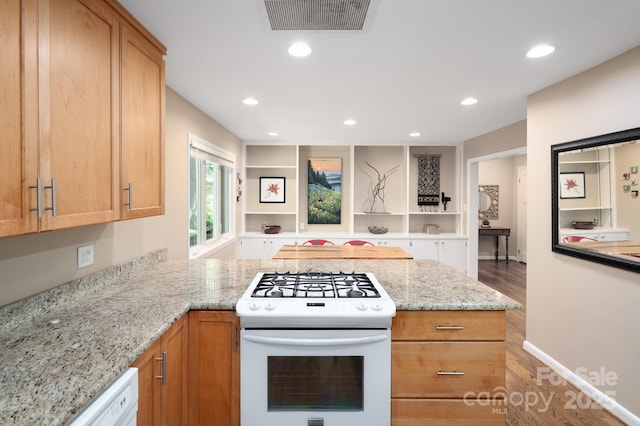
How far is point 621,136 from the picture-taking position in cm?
215

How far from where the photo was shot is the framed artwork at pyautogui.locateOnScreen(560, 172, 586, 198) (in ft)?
8.17

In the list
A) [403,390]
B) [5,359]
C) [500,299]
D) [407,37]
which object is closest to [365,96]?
[407,37]

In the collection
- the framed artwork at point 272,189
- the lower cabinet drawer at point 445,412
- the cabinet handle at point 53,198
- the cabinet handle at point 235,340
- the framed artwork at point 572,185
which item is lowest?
the lower cabinet drawer at point 445,412

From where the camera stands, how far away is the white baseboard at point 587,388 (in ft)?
6.92

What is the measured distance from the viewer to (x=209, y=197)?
4215 mm

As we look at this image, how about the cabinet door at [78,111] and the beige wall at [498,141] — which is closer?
the cabinet door at [78,111]

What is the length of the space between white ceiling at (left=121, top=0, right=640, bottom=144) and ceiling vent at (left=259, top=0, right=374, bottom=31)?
0.07 m

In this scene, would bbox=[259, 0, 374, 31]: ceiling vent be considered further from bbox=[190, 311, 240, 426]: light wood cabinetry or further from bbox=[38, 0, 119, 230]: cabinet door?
bbox=[190, 311, 240, 426]: light wood cabinetry

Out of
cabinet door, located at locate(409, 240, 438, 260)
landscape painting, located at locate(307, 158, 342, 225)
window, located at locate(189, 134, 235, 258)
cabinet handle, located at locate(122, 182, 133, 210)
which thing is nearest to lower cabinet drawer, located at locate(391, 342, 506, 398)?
cabinet handle, located at locate(122, 182, 133, 210)

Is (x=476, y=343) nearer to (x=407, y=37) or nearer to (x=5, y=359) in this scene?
(x=407, y=37)

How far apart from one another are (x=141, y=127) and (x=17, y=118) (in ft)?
2.44

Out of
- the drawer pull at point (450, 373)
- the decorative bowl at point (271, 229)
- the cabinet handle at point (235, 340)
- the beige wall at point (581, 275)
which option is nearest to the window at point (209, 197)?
the decorative bowl at point (271, 229)

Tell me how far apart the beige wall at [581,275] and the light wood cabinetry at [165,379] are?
2.64 meters

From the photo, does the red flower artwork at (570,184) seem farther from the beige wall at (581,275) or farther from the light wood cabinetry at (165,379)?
the light wood cabinetry at (165,379)
